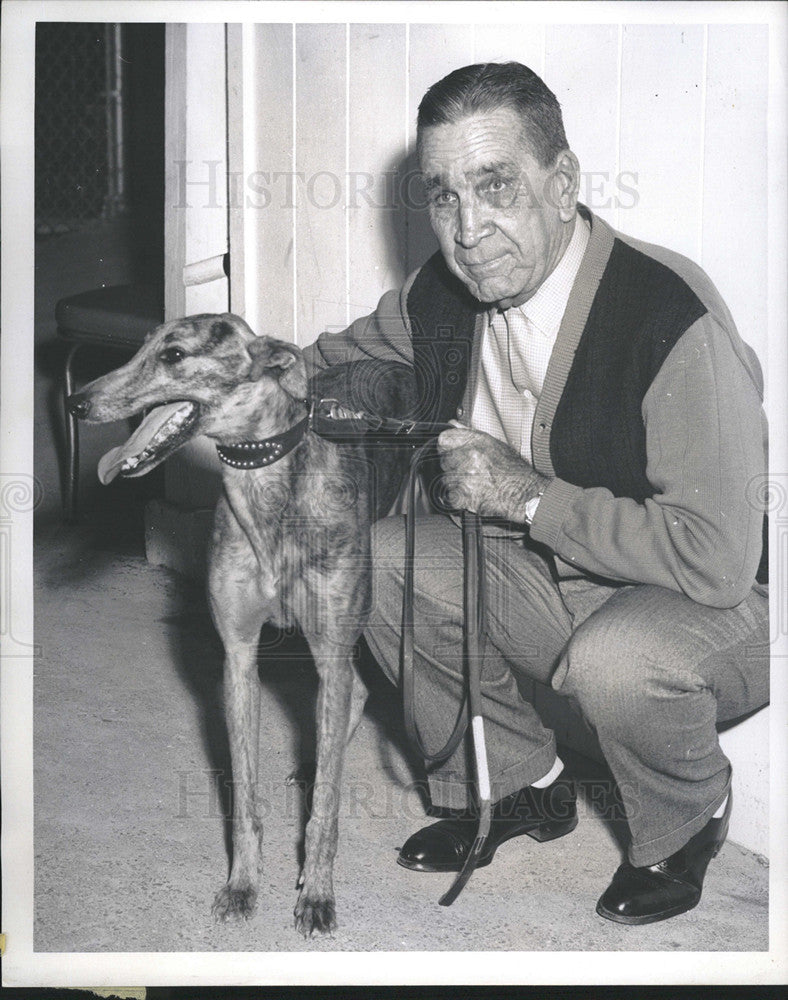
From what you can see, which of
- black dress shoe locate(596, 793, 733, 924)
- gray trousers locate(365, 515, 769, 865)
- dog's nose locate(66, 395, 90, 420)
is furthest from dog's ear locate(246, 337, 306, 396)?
black dress shoe locate(596, 793, 733, 924)

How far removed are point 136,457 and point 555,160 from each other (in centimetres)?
90

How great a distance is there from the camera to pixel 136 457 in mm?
2053

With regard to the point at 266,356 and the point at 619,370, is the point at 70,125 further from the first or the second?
the point at 619,370

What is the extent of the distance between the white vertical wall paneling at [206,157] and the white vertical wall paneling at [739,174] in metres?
1.37

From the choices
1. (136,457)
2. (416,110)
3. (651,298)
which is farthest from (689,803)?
(416,110)

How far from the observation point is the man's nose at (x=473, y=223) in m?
2.18

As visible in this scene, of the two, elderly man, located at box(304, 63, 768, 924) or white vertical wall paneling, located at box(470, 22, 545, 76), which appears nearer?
elderly man, located at box(304, 63, 768, 924)

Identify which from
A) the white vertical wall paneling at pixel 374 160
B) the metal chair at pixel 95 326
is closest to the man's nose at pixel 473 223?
the white vertical wall paneling at pixel 374 160

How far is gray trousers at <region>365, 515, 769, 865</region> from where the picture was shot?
211 centimetres

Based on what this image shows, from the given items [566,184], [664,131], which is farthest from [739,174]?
[566,184]

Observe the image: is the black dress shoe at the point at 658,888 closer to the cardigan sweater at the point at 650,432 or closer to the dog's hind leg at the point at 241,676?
the cardigan sweater at the point at 650,432

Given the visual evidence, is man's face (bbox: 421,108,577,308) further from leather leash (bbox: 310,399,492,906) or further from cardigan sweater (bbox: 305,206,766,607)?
leather leash (bbox: 310,399,492,906)

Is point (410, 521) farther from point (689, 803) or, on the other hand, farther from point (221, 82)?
point (221, 82)

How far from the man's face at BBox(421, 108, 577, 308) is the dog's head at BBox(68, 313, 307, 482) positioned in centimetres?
38
